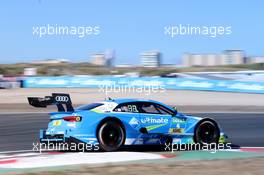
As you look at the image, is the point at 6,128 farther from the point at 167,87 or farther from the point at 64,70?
the point at 64,70

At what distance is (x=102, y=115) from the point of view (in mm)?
10672

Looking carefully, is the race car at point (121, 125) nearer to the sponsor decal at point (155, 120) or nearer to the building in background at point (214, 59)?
the sponsor decal at point (155, 120)

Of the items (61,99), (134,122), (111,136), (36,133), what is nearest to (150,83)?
(36,133)

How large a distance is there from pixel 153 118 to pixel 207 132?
4.25ft

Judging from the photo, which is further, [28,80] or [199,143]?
[28,80]

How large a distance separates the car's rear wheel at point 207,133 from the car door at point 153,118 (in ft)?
2.31

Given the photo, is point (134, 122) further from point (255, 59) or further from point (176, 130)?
point (255, 59)

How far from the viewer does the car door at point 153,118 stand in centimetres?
1119

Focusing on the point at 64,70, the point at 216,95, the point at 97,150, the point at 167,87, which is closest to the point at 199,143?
the point at 97,150

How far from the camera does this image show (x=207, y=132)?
462 inches

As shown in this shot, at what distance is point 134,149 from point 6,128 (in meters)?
6.75

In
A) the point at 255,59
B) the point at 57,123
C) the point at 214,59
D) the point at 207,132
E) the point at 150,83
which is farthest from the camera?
the point at 255,59

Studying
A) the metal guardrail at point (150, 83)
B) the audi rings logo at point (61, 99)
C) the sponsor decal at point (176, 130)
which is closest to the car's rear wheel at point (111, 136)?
the audi rings logo at point (61, 99)

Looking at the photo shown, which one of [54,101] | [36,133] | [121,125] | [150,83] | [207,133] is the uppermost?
[150,83]
